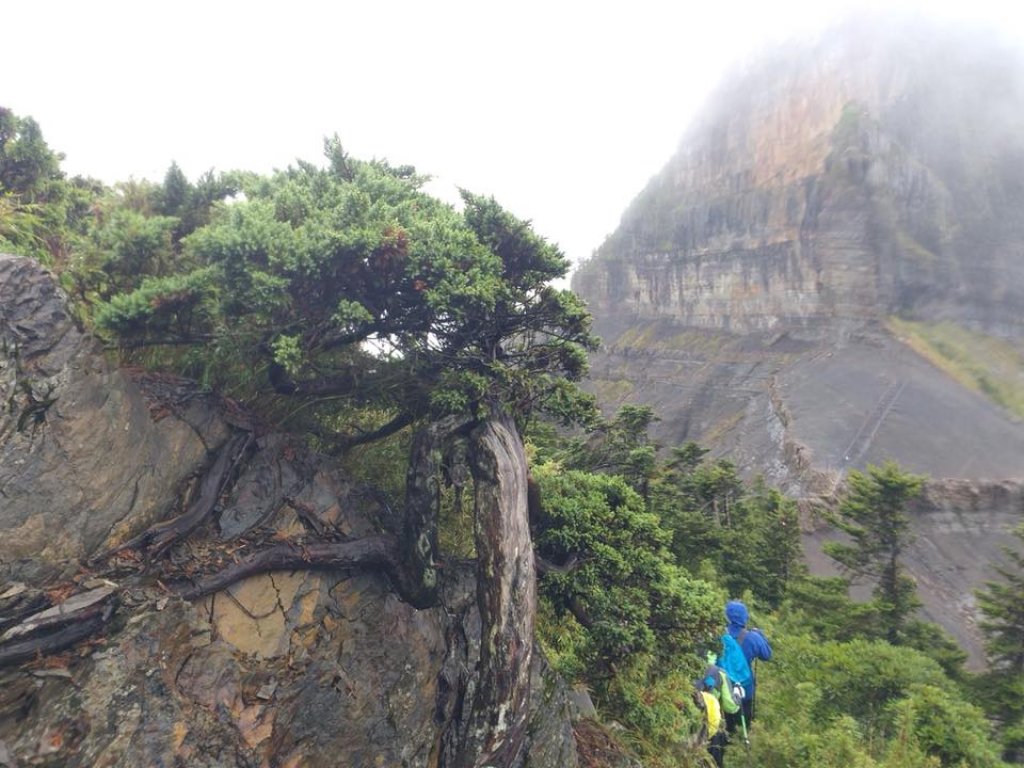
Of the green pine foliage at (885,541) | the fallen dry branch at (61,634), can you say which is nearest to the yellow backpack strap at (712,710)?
the fallen dry branch at (61,634)

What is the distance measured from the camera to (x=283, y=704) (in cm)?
583

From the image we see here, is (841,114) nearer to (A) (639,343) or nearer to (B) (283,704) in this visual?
(A) (639,343)

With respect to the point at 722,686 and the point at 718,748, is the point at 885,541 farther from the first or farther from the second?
the point at 722,686

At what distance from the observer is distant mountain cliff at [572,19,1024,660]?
153ft

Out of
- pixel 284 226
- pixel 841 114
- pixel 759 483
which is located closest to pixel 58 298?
pixel 284 226

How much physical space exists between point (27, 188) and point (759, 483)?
28.1 meters

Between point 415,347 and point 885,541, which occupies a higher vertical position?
point 415,347

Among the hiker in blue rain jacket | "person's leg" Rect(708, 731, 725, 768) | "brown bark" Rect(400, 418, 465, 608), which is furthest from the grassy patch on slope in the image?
"brown bark" Rect(400, 418, 465, 608)

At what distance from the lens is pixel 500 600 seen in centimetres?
669

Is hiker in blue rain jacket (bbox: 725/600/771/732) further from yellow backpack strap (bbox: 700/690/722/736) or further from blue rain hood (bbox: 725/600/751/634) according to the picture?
yellow backpack strap (bbox: 700/690/722/736)

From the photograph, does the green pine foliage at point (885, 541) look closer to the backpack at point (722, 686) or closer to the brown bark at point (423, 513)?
the backpack at point (722, 686)

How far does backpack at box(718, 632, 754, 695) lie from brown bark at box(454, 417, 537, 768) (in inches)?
111

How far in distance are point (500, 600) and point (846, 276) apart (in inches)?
2695

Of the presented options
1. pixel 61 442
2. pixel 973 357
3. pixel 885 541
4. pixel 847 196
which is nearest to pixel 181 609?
pixel 61 442
